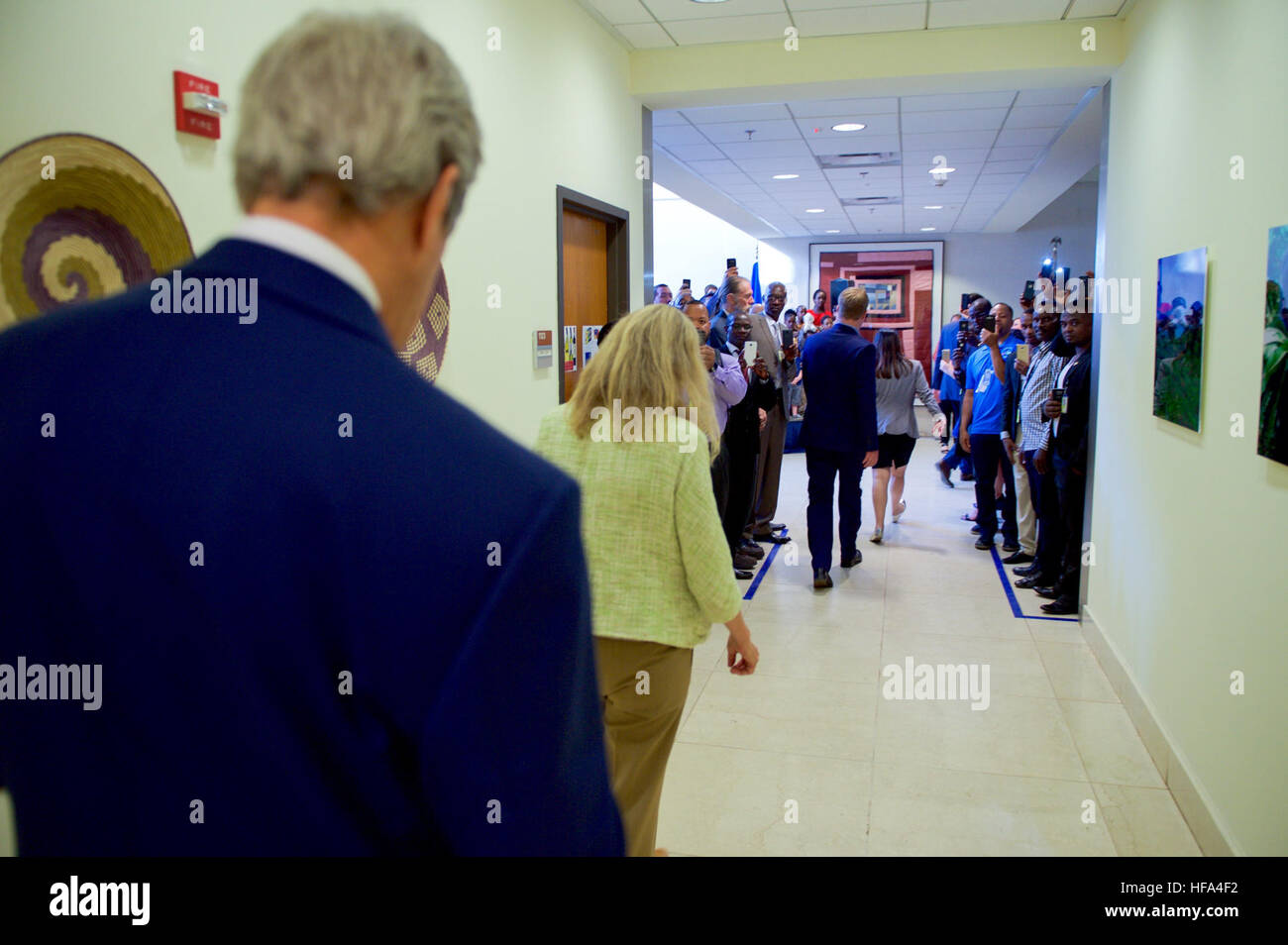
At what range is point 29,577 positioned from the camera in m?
0.63

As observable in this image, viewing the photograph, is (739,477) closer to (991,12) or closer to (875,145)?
(991,12)

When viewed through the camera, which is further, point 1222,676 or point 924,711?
point 924,711

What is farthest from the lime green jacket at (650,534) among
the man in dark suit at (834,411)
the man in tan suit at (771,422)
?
the man in tan suit at (771,422)

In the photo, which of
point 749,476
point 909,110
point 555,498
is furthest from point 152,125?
point 909,110

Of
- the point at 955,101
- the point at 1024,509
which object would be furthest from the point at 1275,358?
the point at 955,101

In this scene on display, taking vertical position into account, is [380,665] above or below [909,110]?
below

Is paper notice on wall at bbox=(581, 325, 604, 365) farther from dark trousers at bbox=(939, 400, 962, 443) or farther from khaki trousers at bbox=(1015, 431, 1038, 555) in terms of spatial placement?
dark trousers at bbox=(939, 400, 962, 443)

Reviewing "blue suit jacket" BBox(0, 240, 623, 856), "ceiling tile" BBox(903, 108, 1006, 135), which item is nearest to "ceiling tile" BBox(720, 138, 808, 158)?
"ceiling tile" BBox(903, 108, 1006, 135)

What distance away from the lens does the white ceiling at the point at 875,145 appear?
20.7 feet

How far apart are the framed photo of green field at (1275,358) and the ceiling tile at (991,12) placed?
259cm

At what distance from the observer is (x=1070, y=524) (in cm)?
510

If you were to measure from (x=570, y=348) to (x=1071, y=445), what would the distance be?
271 cm
